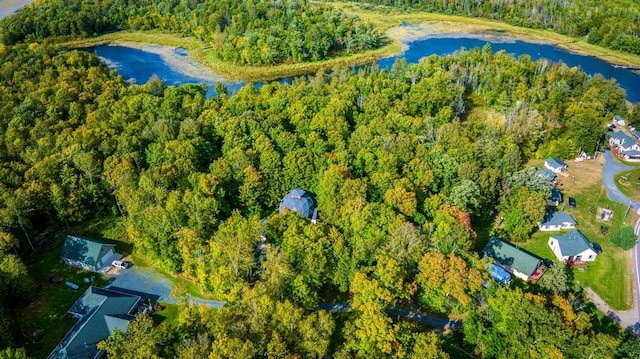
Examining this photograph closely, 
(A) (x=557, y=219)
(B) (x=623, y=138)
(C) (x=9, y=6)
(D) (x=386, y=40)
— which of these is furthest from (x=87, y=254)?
(C) (x=9, y=6)

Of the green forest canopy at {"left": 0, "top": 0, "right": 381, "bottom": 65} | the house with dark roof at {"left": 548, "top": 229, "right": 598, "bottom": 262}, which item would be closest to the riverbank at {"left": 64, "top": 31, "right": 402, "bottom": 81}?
the green forest canopy at {"left": 0, "top": 0, "right": 381, "bottom": 65}

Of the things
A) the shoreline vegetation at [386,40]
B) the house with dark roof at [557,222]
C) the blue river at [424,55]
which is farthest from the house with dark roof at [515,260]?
the shoreline vegetation at [386,40]

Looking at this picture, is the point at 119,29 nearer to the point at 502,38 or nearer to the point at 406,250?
the point at 502,38

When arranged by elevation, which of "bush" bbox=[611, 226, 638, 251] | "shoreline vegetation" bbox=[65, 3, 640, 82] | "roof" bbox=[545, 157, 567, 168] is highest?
"shoreline vegetation" bbox=[65, 3, 640, 82]

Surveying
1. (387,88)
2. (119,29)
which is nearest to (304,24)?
(387,88)

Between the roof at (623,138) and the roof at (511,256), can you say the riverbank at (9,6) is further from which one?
the roof at (623,138)

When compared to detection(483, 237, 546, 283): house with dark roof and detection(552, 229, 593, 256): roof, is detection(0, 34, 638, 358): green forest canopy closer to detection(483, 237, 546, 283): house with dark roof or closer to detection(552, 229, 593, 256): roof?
detection(483, 237, 546, 283): house with dark roof

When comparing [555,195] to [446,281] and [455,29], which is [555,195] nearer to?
[446,281]
